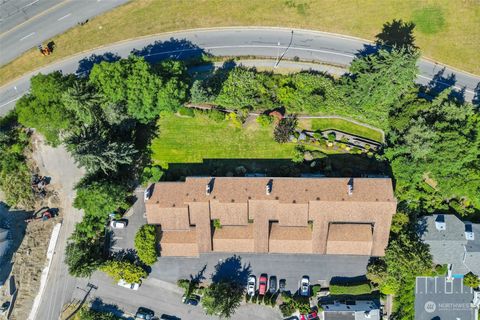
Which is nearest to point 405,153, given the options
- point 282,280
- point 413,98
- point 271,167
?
A: point 413,98

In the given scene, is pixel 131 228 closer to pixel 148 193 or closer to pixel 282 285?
pixel 148 193

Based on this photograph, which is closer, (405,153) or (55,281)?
(405,153)

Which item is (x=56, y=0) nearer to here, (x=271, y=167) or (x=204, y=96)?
(x=204, y=96)

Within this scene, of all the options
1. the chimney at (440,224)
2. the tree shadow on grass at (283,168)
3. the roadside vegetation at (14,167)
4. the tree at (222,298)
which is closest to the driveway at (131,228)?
the tree shadow on grass at (283,168)

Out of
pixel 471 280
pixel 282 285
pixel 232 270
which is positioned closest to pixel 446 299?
pixel 471 280

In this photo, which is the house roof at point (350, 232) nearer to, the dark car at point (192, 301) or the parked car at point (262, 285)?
the parked car at point (262, 285)
